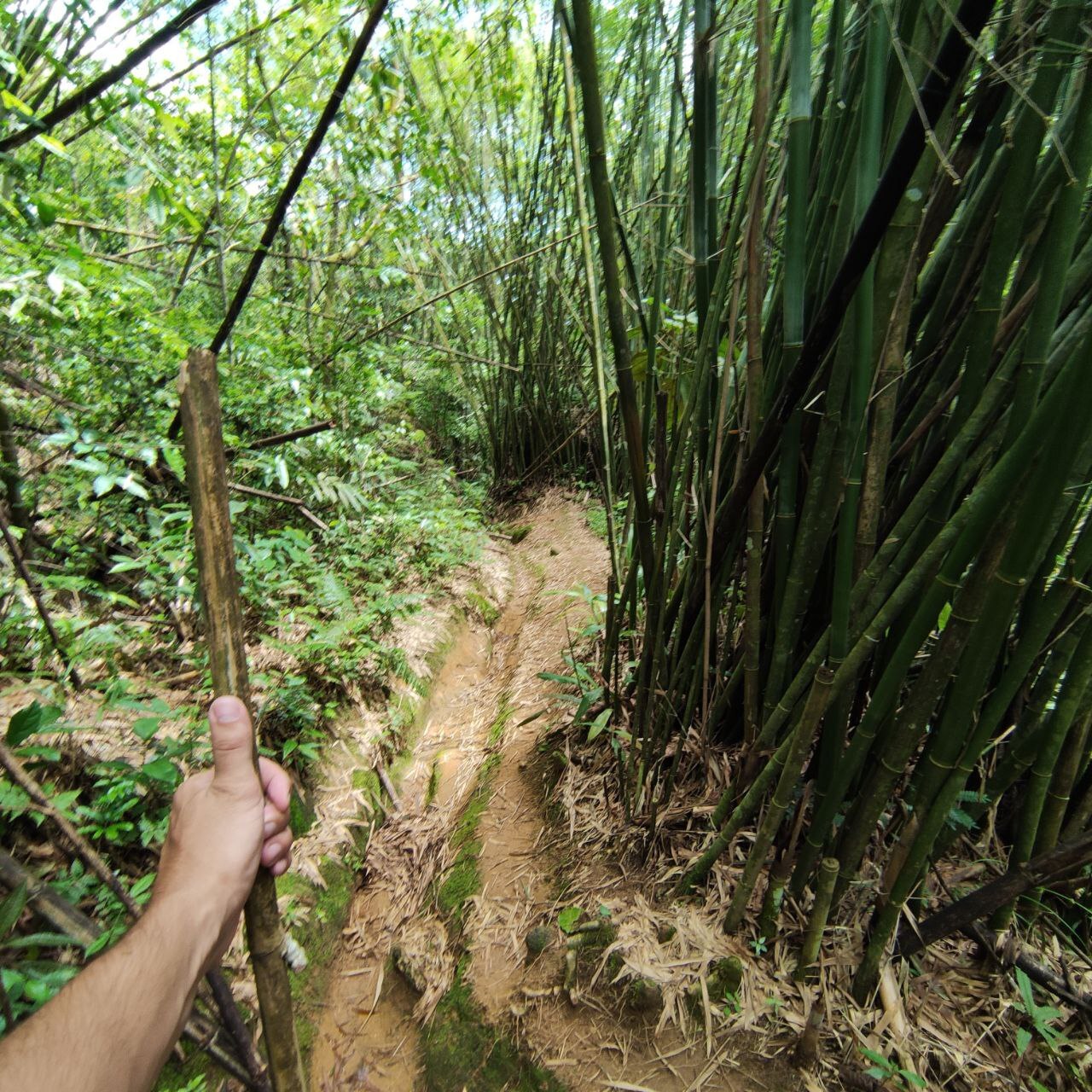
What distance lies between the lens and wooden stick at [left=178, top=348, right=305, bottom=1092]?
2.25 ft

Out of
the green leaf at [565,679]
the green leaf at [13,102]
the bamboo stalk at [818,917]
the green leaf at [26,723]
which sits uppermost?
the green leaf at [13,102]

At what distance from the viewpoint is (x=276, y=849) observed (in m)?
0.79

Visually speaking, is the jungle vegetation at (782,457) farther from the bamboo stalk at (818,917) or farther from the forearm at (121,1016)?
the forearm at (121,1016)

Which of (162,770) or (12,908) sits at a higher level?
(12,908)

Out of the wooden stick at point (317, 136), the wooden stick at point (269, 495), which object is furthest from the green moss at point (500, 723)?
the wooden stick at point (317, 136)

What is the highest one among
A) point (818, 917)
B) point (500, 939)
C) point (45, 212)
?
point (45, 212)

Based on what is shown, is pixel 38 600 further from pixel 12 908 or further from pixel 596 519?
pixel 596 519

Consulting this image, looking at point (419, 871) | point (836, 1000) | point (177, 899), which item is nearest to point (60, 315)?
point (177, 899)

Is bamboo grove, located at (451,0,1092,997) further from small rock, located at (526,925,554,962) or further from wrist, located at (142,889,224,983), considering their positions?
wrist, located at (142,889,224,983)

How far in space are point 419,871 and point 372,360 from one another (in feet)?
9.91

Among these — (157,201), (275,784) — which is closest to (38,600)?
(275,784)

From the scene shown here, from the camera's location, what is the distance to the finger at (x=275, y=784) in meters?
0.84

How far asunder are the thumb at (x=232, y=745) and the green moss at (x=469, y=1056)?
1.02 metres

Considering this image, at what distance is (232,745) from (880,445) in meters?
1.08
